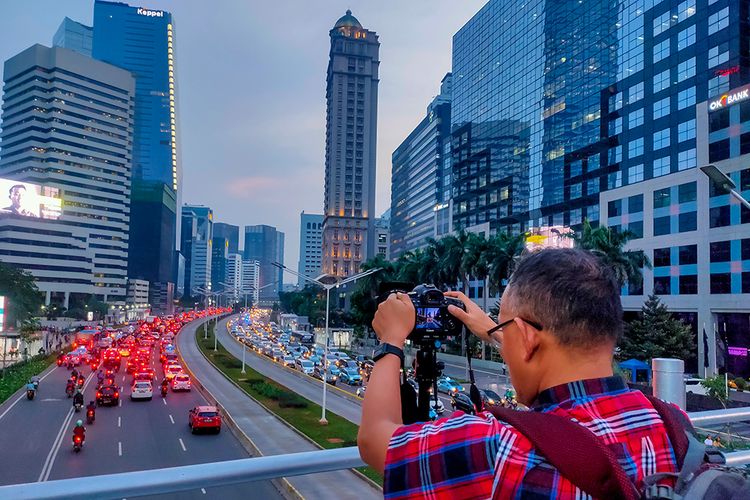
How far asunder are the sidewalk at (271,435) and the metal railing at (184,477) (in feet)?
1.23

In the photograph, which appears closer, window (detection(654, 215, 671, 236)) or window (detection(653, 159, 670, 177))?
window (detection(654, 215, 671, 236))

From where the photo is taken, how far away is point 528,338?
62.4 inches

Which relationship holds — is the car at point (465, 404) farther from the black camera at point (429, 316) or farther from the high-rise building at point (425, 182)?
the high-rise building at point (425, 182)

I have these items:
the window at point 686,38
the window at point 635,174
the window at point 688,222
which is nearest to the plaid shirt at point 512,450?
the window at point 688,222

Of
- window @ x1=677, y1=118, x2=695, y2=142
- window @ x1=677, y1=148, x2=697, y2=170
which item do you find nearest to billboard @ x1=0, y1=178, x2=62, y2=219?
window @ x1=677, y1=148, x2=697, y2=170

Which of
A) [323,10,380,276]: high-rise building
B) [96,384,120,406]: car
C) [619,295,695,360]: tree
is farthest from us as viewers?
[323,10,380,276]: high-rise building

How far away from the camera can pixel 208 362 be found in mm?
51781

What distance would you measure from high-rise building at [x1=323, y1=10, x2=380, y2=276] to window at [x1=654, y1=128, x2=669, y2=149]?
10414 cm

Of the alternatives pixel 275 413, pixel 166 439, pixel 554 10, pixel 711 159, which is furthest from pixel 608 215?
pixel 166 439

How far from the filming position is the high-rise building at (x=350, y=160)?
149m

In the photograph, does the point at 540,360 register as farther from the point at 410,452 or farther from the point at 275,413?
the point at 275,413

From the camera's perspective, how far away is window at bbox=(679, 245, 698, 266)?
4334cm

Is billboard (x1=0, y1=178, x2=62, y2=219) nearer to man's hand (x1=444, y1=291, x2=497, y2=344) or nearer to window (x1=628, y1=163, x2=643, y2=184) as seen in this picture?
window (x1=628, y1=163, x2=643, y2=184)

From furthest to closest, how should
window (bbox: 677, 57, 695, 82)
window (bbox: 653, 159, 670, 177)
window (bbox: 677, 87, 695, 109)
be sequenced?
window (bbox: 653, 159, 670, 177)
window (bbox: 677, 57, 695, 82)
window (bbox: 677, 87, 695, 109)
